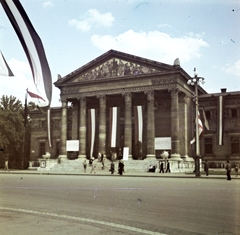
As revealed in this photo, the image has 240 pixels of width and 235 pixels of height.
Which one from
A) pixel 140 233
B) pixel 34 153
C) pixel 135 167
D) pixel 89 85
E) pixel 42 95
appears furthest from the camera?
pixel 34 153

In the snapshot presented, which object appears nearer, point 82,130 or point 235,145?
point 235,145

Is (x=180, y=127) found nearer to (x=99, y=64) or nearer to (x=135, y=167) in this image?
(x=135, y=167)

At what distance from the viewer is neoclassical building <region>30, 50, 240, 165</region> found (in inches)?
1937

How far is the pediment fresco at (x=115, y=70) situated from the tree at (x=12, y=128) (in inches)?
468

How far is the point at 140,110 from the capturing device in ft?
158

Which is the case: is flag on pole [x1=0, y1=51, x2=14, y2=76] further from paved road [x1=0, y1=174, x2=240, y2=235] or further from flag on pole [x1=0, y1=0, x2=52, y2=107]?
paved road [x1=0, y1=174, x2=240, y2=235]

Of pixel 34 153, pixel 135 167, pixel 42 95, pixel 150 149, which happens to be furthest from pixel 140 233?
pixel 34 153

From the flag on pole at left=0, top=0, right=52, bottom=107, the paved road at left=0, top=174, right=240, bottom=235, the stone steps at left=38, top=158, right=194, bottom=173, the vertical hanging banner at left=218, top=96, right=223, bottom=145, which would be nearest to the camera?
the flag on pole at left=0, top=0, right=52, bottom=107

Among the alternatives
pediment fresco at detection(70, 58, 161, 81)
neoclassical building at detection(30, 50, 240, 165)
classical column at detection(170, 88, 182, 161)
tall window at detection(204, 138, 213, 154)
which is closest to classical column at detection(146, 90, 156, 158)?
neoclassical building at detection(30, 50, 240, 165)

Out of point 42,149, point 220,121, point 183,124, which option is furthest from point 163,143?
point 42,149

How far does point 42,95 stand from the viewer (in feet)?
16.2

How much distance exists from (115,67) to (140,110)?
8985 millimetres

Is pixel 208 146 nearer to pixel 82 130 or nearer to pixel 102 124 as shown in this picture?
pixel 102 124

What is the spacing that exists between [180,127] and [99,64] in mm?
15225
